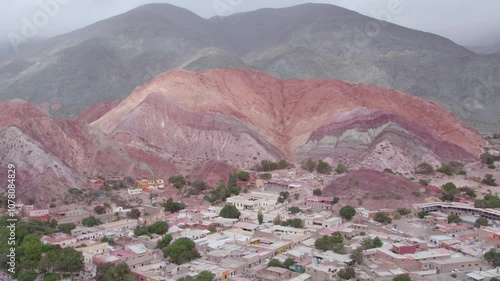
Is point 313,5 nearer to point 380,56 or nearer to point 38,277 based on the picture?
point 380,56

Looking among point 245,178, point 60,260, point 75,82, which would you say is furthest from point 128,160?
point 75,82

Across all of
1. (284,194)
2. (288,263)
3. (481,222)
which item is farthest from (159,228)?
(481,222)

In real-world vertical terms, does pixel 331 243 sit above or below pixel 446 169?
below

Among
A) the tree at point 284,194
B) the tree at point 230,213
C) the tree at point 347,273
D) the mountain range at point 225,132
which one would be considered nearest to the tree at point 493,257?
the tree at point 347,273

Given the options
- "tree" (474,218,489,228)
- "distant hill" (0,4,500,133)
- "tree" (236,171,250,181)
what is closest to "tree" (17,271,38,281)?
"tree" (236,171,250,181)

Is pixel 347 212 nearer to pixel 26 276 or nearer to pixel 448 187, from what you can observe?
pixel 448 187

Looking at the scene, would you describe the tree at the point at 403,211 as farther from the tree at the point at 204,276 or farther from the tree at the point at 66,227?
the tree at the point at 66,227

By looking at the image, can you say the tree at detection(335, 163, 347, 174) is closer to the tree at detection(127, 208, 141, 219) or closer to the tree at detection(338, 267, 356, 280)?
the tree at detection(127, 208, 141, 219)
